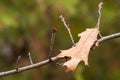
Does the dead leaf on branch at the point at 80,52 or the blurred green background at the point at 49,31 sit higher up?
the dead leaf on branch at the point at 80,52

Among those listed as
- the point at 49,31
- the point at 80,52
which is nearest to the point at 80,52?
the point at 80,52

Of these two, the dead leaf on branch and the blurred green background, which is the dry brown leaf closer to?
the dead leaf on branch

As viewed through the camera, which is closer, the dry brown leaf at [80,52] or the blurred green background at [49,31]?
the dry brown leaf at [80,52]

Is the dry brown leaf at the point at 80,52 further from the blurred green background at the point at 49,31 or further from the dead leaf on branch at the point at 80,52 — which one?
the blurred green background at the point at 49,31

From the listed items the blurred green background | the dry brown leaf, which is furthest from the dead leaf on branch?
the blurred green background

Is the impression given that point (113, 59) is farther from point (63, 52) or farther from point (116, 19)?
point (63, 52)

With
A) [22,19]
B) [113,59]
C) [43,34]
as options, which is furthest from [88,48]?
[113,59]

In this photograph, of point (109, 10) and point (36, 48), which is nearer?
point (109, 10)

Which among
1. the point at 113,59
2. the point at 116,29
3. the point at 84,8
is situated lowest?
the point at 113,59

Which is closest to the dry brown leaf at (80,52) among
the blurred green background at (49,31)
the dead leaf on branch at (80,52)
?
the dead leaf on branch at (80,52)
